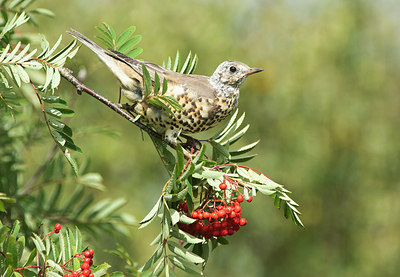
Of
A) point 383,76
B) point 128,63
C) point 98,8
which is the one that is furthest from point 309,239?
point 128,63

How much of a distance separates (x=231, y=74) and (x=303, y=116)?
181 inches

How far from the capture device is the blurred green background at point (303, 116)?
20.7 ft

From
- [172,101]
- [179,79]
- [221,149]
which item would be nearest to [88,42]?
[179,79]

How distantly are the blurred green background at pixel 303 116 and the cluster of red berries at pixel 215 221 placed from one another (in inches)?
189

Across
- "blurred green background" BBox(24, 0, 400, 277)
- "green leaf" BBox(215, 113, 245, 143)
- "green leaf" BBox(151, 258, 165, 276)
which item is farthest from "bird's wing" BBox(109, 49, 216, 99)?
"blurred green background" BBox(24, 0, 400, 277)

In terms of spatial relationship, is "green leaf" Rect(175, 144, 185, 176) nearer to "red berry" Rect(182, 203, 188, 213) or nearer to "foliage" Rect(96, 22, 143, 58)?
"red berry" Rect(182, 203, 188, 213)

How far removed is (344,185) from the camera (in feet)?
22.0

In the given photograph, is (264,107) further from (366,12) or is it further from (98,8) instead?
(98,8)

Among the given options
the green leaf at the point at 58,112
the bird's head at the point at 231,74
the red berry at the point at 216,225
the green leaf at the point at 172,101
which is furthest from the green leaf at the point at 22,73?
the bird's head at the point at 231,74

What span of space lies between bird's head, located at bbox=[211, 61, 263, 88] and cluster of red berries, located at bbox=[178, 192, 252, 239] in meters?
0.67

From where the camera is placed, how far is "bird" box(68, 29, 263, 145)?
61.5 inches

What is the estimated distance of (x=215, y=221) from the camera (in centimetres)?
133

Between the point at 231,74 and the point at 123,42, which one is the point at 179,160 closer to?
the point at 123,42

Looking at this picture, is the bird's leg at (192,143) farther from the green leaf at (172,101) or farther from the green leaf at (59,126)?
the green leaf at (59,126)
